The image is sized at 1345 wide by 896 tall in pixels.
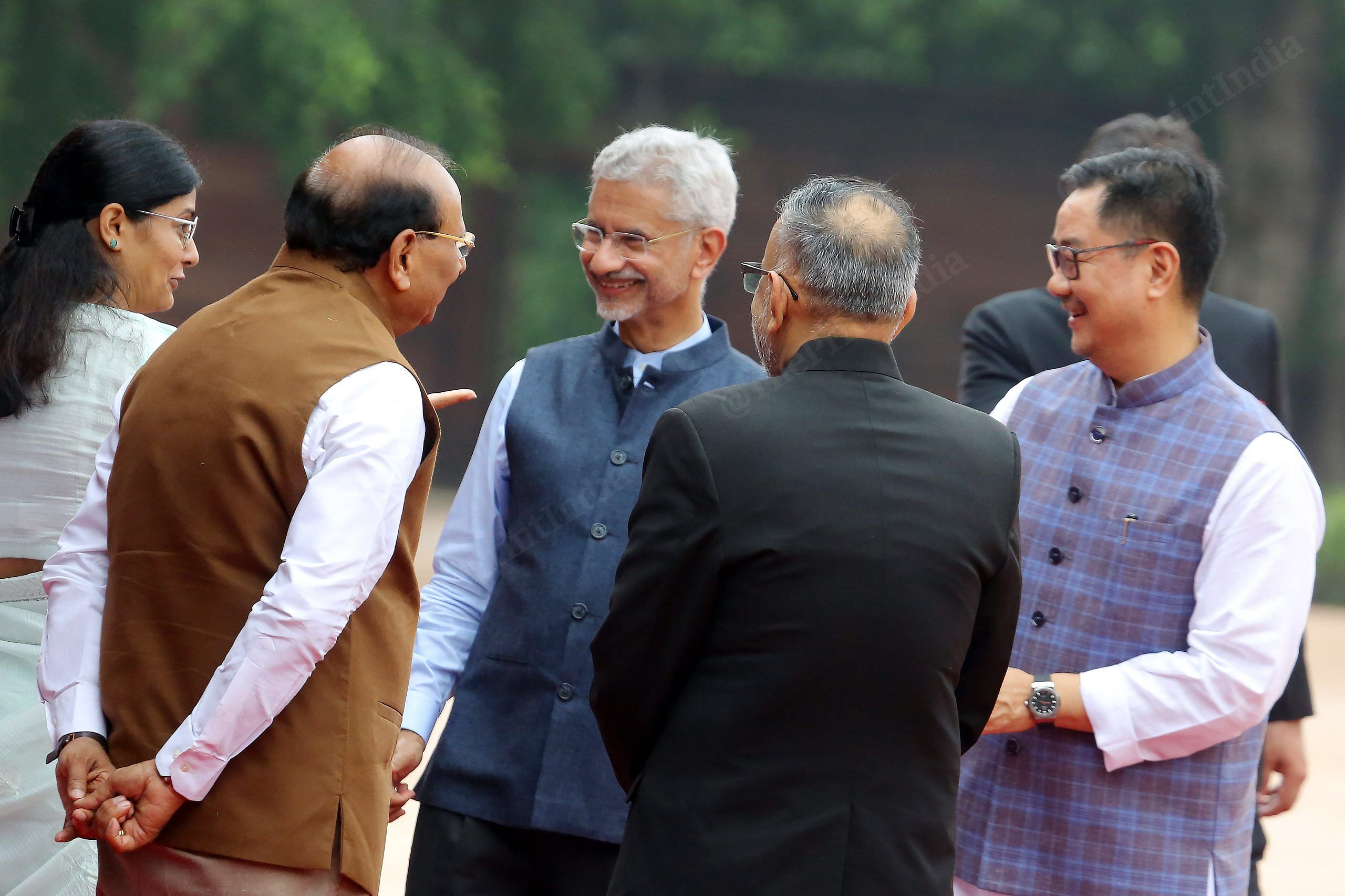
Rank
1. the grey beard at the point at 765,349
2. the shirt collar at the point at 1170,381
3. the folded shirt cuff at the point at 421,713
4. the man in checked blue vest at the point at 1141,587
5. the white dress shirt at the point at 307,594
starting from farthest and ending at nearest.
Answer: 1. the folded shirt cuff at the point at 421,713
2. the shirt collar at the point at 1170,381
3. the man in checked blue vest at the point at 1141,587
4. the grey beard at the point at 765,349
5. the white dress shirt at the point at 307,594

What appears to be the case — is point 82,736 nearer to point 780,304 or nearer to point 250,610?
point 250,610

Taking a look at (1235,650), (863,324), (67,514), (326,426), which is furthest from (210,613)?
(1235,650)

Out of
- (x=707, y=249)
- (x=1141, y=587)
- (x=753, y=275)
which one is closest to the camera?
(x=753, y=275)

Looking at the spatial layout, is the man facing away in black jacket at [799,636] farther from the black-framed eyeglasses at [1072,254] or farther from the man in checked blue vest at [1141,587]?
the black-framed eyeglasses at [1072,254]

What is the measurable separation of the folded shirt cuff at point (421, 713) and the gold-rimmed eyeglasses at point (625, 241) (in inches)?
36.0

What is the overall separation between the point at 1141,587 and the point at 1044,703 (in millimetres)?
264

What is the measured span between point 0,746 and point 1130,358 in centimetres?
214

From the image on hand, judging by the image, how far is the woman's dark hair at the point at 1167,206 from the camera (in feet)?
8.93

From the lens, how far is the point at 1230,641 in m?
2.43

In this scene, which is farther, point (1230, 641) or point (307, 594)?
point (1230, 641)

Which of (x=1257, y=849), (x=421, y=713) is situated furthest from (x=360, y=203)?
(x=1257, y=849)

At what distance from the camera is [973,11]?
54.7 feet

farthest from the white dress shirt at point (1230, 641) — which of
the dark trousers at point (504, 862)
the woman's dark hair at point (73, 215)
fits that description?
the woman's dark hair at point (73, 215)

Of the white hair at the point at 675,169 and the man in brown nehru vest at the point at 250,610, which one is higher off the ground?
the white hair at the point at 675,169
